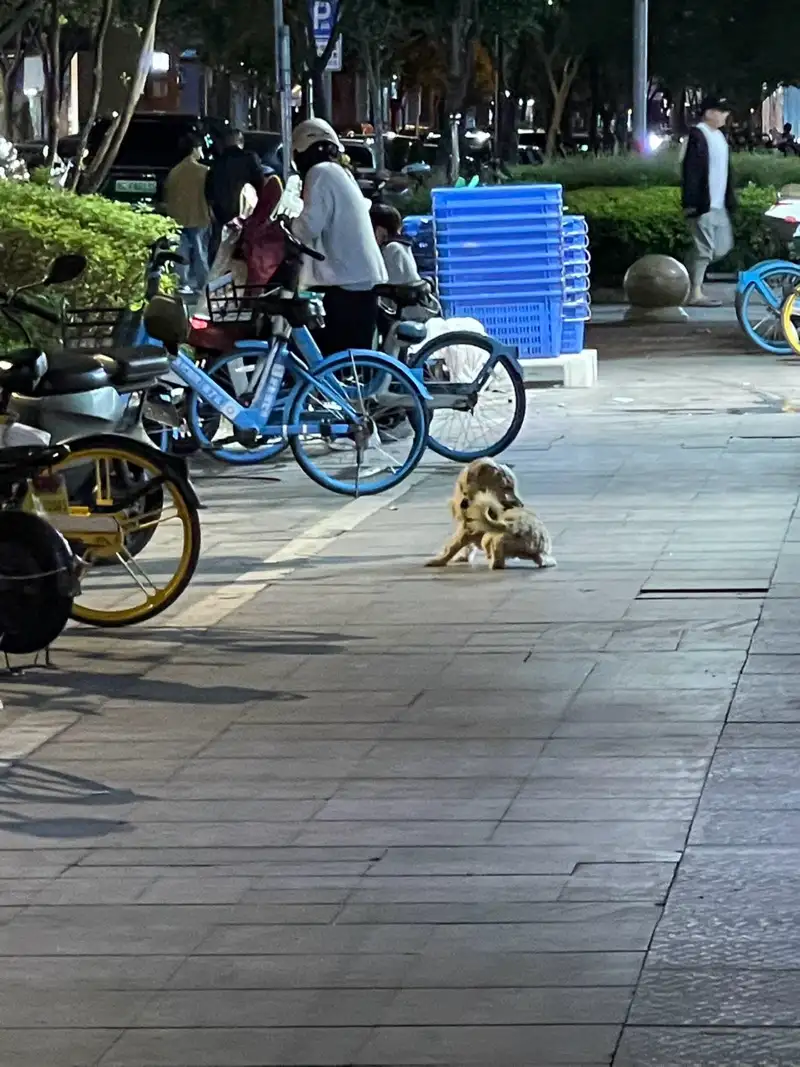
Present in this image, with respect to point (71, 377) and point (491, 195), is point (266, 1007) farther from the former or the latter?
point (491, 195)

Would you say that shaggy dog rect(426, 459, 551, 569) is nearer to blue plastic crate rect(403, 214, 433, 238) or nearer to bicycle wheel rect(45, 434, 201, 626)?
bicycle wheel rect(45, 434, 201, 626)

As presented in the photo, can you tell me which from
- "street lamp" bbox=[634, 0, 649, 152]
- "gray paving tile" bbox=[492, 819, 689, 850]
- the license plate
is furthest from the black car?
"gray paving tile" bbox=[492, 819, 689, 850]

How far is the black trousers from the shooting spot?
45.1ft

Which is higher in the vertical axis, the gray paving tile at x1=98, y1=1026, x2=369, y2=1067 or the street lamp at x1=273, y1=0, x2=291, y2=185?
the street lamp at x1=273, y1=0, x2=291, y2=185

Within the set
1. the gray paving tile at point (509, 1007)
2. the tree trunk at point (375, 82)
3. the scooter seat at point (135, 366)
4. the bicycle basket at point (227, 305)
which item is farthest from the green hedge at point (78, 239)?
the tree trunk at point (375, 82)

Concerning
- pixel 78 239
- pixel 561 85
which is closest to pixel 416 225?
pixel 78 239

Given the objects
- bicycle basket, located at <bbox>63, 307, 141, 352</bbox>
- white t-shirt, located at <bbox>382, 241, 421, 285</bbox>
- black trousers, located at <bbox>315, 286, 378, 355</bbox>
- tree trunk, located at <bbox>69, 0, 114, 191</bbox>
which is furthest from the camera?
tree trunk, located at <bbox>69, 0, 114, 191</bbox>

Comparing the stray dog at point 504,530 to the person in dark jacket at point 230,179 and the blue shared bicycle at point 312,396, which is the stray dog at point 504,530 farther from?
the person in dark jacket at point 230,179

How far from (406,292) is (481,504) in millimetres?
3614

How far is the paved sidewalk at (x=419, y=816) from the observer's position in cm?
480

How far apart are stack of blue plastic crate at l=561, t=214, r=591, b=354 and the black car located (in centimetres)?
950

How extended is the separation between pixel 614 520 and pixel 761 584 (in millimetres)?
1886

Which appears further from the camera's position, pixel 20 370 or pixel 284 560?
pixel 284 560

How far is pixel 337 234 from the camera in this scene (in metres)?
13.8
